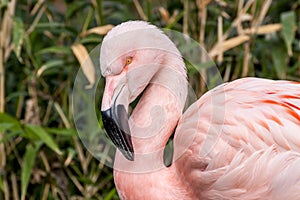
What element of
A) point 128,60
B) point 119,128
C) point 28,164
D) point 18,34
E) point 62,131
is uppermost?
point 128,60

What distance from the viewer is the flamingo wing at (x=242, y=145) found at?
1.97m

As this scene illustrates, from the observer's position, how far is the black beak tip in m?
1.87

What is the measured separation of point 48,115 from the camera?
317 centimetres

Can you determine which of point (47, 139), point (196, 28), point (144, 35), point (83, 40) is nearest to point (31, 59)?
point (83, 40)

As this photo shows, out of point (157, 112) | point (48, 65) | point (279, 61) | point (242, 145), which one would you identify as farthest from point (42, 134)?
point (279, 61)

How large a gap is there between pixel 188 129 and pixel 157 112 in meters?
0.11

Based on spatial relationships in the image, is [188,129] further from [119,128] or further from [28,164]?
[28,164]

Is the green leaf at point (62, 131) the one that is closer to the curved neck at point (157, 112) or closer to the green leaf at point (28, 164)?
the green leaf at point (28, 164)

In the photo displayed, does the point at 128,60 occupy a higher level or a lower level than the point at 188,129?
higher

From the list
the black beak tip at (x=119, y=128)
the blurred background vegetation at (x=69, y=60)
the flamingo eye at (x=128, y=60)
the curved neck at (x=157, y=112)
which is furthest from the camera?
the blurred background vegetation at (x=69, y=60)

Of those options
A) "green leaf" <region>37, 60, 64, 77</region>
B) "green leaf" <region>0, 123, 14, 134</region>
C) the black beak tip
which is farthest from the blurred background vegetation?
the black beak tip

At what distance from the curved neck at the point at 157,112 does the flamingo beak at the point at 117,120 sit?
4.8 inches

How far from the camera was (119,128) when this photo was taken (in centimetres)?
190

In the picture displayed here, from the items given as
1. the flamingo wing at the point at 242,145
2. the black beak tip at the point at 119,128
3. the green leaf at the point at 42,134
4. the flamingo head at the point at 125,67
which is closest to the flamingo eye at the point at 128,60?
the flamingo head at the point at 125,67
